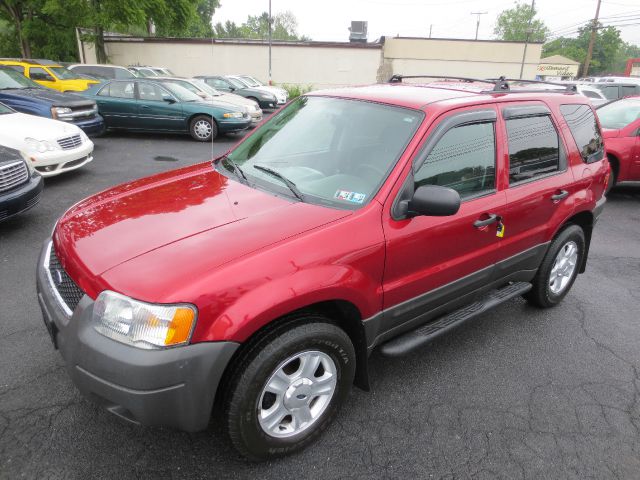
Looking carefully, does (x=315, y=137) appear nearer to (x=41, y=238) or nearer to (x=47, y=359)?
(x=47, y=359)

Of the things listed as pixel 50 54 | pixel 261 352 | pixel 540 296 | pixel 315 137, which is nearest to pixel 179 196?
pixel 315 137

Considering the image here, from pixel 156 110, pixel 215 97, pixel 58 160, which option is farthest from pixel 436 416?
pixel 215 97

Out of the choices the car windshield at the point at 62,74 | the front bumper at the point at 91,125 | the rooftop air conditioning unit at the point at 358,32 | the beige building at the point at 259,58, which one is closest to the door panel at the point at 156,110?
the front bumper at the point at 91,125

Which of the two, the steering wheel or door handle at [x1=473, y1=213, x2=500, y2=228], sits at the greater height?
the steering wheel

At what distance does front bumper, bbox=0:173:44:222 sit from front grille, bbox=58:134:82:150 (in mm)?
1901

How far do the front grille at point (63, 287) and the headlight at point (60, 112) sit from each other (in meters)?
7.60

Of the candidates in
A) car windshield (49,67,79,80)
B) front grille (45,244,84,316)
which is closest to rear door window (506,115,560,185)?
front grille (45,244,84,316)

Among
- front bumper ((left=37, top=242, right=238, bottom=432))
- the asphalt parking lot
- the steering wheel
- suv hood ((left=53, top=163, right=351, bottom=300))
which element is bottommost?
the asphalt parking lot

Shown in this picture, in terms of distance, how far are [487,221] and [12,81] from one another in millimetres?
10598

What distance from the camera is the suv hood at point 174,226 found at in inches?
82.0

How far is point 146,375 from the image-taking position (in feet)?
6.04

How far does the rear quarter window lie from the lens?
361 centimetres

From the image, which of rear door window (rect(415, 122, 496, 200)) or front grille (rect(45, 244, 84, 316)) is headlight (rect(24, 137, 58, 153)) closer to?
front grille (rect(45, 244, 84, 316))

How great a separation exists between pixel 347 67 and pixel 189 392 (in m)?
31.7
